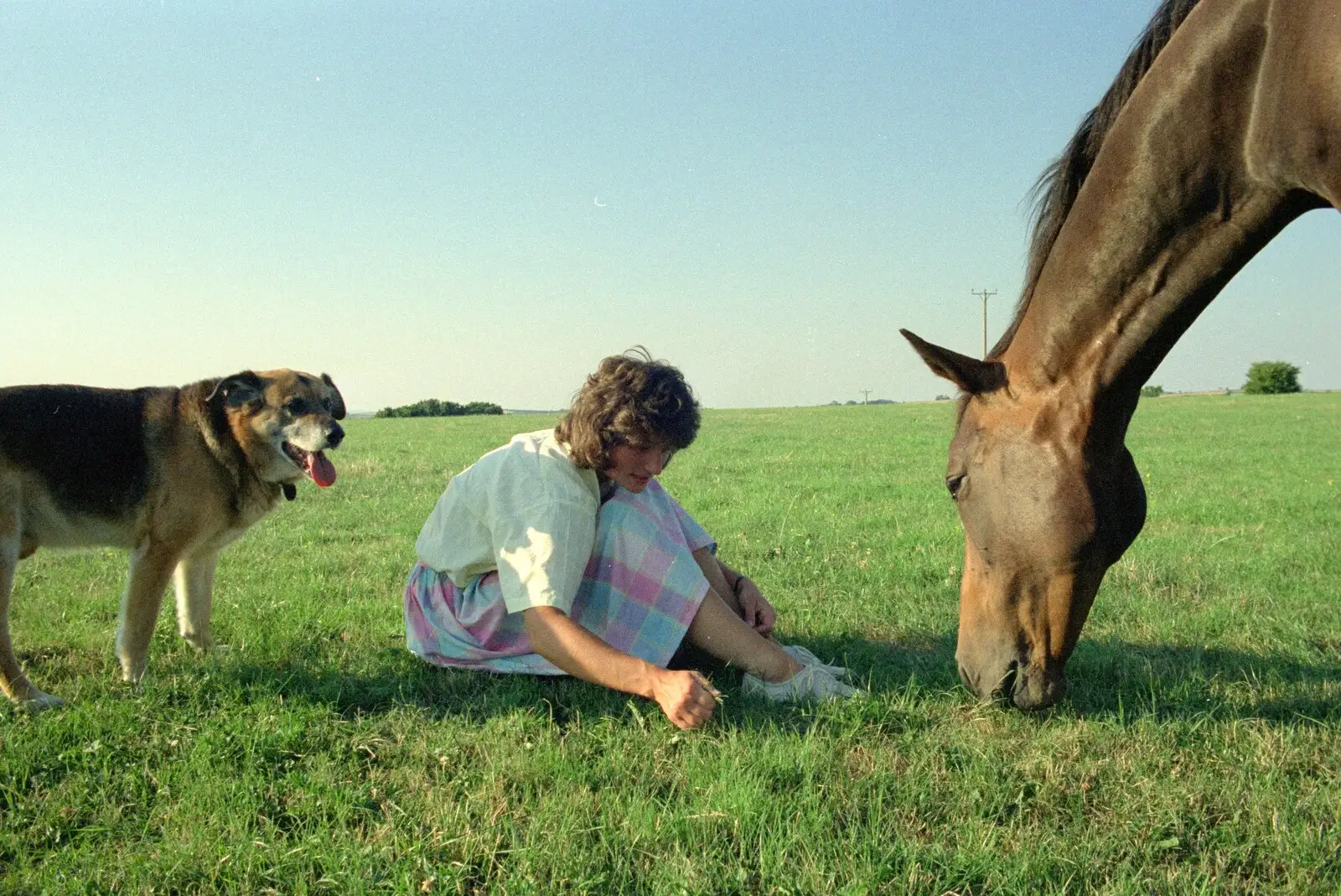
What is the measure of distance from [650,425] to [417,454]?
56.6 ft

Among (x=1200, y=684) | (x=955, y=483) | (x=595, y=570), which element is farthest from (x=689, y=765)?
(x=1200, y=684)

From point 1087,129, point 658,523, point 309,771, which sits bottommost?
point 309,771

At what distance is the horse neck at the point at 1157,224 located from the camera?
2721 mm

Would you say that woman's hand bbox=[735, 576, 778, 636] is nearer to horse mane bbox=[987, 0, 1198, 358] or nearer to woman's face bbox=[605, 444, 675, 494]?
woman's face bbox=[605, 444, 675, 494]

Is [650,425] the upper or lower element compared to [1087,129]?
lower

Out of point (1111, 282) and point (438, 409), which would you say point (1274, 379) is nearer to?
point (438, 409)

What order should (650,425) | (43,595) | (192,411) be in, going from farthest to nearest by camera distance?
1. (43,595)
2. (192,411)
3. (650,425)

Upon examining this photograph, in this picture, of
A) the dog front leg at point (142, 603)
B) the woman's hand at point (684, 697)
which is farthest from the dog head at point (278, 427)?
the woman's hand at point (684, 697)

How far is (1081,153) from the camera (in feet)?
10.7

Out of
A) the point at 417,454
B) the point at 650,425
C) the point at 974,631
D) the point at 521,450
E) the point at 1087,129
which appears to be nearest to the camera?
the point at 1087,129

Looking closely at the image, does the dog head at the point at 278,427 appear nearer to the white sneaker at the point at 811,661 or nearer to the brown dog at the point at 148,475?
the brown dog at the point at 148,475


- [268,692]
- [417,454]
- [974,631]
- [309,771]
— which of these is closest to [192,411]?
[268,692]

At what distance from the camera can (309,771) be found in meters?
3.40

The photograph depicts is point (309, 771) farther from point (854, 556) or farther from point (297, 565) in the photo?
point (854, 556)
